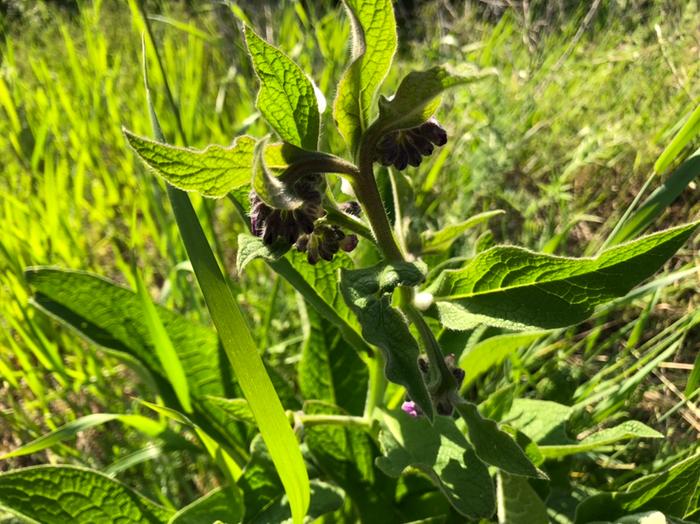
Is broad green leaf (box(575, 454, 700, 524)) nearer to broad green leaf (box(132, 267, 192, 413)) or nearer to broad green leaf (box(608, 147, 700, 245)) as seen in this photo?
broad green leaf (box(608, 147, 700, 245))

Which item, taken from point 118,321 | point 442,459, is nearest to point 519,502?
point 442,459

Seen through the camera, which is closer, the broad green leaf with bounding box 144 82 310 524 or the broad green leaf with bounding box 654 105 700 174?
the broad green leaf with bounding box 144 82 310 524

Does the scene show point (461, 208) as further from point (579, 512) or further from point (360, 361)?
point (579, 512)

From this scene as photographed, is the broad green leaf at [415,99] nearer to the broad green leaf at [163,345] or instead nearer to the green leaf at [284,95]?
the green leaf at [284,95]

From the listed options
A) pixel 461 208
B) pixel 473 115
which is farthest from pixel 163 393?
pixel 473 115

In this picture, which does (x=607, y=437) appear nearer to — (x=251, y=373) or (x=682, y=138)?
(x=682, y=138)


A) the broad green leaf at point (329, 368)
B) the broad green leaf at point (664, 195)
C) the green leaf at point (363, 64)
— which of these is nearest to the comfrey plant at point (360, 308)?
the green leaf at point (363, 64)

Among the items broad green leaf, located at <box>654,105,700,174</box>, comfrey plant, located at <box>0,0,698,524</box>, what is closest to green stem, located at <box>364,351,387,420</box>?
comfrey plant, located at <box>0,0,698,524</box>

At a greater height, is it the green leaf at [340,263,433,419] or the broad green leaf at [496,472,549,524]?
the green leaf at [340,263,433,419]
